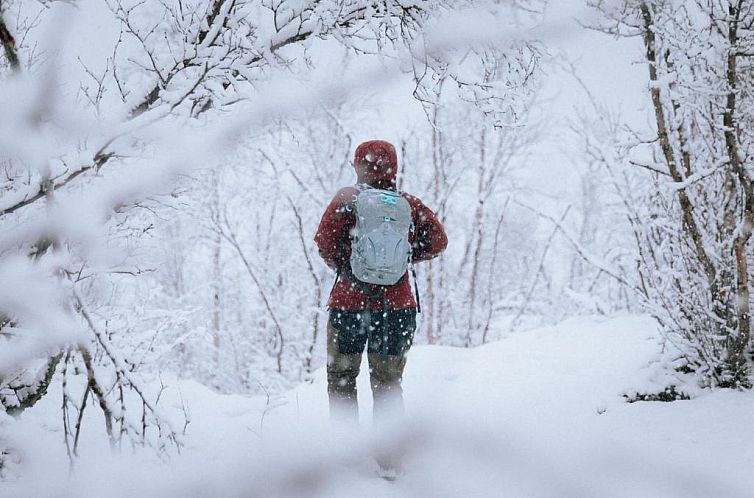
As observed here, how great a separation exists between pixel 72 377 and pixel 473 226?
32.4 ft

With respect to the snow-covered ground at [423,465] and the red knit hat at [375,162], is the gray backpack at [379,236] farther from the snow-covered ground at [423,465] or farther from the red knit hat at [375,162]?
the snow-covered ground at [423,465]

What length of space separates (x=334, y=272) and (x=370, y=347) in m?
0.73

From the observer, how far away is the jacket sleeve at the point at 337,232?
241cm

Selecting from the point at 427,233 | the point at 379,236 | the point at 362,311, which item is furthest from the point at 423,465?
the point at 427,233

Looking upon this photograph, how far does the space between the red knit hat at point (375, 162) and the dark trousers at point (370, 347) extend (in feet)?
2.23

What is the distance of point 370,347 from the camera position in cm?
260

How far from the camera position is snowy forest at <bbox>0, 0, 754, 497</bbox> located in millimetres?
358

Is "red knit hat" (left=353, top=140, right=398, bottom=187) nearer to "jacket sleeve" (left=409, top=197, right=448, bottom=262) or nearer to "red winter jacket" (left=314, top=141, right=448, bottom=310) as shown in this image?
"red winter jacket" (left=314, top=141, right=448, bottom=310)

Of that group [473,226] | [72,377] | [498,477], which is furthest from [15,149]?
[473,226]

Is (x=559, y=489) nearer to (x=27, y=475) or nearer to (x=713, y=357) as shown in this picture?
(x=27, y=475)

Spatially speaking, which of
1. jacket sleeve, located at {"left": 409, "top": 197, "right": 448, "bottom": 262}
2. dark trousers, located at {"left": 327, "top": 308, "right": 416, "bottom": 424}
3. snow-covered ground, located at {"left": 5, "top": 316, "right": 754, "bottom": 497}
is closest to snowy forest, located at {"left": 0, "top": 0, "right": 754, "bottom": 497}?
snow-covered ground, located at {"left": 5, "top": 316, "right": 754, "bottom": 497}

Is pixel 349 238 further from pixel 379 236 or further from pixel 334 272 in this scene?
pixel 334 272

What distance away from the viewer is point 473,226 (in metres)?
11.8

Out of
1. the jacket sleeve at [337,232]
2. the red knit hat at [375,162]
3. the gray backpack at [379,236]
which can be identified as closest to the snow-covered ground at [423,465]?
the gray backpack at [379,236]
